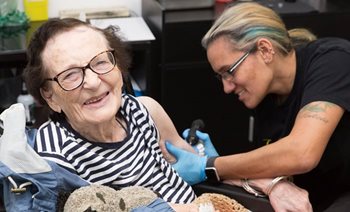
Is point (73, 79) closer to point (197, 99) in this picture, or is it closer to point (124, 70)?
point (124, 70)

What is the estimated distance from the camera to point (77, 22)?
5.60 feet

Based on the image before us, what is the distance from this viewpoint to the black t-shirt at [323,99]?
74.7 inches

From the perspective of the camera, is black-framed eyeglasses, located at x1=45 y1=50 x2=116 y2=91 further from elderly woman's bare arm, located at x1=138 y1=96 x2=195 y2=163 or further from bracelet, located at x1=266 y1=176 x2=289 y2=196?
bracelet, located at x1=266 y1=176 x2=289 y2=196

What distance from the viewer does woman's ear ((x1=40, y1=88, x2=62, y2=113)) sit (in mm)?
1693

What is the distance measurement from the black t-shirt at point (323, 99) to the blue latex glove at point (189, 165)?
33 cm

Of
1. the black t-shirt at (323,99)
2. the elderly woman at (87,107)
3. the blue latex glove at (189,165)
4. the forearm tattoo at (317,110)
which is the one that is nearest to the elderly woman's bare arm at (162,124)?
the blue latex glove at (189,165)

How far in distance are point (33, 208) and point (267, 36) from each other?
94 cm

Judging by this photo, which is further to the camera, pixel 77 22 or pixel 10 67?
pixel 10 67

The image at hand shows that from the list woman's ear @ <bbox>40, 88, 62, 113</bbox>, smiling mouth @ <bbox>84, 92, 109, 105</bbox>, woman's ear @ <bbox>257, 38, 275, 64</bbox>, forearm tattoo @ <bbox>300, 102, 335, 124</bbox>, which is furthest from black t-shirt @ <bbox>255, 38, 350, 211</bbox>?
woman's ear @ <bbox>40, 88, 62, 113</bbox>

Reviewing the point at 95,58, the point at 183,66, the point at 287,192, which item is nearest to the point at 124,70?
the point at 95,58

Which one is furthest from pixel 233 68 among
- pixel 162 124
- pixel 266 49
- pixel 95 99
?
pixel 95 99

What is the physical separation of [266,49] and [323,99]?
253mm

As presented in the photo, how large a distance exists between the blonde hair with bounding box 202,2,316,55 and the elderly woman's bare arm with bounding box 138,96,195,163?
0.94 feet

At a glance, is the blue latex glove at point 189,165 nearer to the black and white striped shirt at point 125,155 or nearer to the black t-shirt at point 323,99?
the black and white striped shirt at point 125,155
